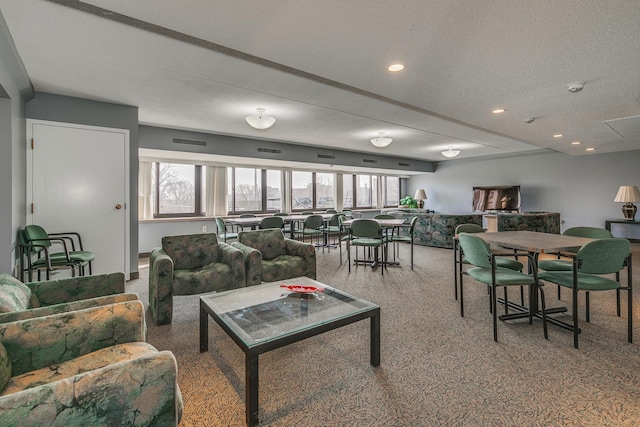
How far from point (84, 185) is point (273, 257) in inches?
98.4

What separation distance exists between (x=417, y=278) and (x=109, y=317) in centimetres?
378

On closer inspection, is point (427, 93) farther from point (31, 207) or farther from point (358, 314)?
point (31, 207)

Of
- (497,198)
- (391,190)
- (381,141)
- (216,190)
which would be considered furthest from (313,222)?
(497,198)

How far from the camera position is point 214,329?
2.69 m

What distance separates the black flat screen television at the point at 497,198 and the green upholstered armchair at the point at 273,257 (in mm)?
7427

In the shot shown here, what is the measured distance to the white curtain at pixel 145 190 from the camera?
613 centimetres

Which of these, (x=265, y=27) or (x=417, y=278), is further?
(x=417, y=278)

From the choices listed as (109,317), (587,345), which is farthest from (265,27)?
(587,345)

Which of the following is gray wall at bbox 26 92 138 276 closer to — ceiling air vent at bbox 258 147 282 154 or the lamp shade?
ceiling air vent at bbox 258 147 282 154

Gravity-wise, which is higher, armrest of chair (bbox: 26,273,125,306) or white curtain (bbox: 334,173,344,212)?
white curtain (bbox: 334,173,344,212)

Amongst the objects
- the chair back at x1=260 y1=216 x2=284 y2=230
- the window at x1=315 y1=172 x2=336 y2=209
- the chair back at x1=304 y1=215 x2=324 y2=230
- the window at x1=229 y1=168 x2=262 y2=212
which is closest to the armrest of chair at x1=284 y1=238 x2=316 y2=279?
the chair back at x1=260 y1=216 x2=284 y2=230

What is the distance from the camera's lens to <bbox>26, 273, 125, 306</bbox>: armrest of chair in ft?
6.30

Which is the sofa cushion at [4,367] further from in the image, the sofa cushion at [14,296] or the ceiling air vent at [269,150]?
the ceiling air vent at [269,150]

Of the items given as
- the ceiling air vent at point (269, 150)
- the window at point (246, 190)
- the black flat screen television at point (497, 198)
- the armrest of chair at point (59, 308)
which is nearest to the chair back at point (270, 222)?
the ceiling air vent at point (269, 150)
